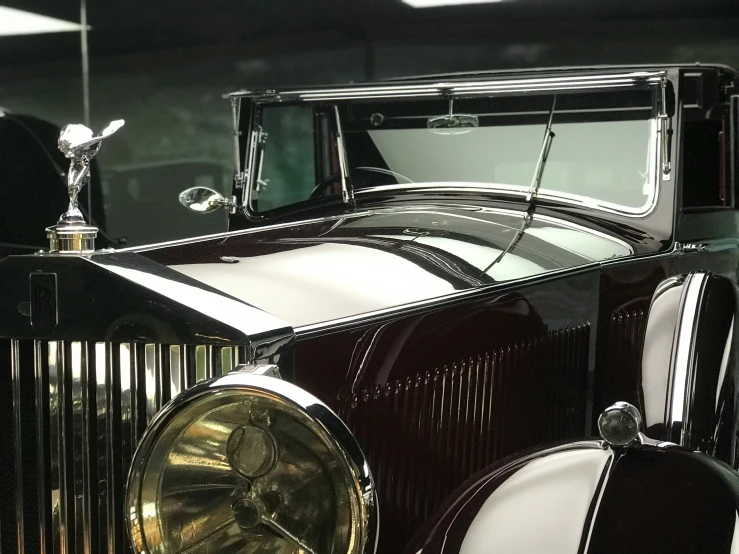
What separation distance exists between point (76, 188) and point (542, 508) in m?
0.88

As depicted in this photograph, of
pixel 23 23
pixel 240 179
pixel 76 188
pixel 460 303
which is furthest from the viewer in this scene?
pixel 23 23

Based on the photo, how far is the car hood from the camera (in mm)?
1514

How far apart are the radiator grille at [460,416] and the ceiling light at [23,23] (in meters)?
4.27

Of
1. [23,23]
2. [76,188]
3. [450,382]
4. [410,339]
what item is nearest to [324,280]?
[410,339]

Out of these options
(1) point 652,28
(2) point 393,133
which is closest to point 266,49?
(1) point 652,28

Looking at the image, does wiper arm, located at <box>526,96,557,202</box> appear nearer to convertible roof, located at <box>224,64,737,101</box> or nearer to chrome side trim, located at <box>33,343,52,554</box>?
convertible roof, located at <box>224,64,737,101</box>

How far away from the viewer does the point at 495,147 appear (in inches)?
96.4

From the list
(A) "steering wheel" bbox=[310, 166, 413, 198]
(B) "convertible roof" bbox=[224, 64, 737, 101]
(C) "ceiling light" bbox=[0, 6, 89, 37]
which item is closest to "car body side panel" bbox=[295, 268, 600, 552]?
(B) "convertible roof" bbox=[224, 64, 737, 101]

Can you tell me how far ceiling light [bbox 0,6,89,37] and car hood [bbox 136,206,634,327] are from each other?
381 centimetres

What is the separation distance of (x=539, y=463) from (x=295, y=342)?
40 cm

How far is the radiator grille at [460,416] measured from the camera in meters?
1.58

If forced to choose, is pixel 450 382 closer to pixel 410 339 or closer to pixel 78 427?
pixel 410 339

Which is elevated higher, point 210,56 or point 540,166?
point 210,56

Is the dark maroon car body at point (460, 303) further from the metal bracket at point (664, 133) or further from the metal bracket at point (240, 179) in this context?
the metal bracket at point (240, 179)
